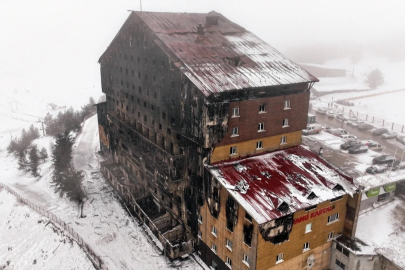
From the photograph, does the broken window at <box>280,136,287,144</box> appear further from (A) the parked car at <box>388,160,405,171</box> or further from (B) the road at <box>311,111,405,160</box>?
(B) the road at <box>311,111,405,160</box>

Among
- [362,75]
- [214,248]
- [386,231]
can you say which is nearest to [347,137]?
[386,231]

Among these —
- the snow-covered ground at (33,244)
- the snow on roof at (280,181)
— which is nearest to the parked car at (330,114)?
the snow on roof at (280,181)

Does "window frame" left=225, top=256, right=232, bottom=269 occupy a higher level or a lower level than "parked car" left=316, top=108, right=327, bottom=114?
lower

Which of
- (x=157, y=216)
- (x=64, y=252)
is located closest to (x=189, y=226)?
(x=157, y=216)

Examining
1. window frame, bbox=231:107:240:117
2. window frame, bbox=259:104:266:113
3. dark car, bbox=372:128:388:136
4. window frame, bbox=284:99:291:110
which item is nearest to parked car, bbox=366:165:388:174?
window frame, bbox=284:99:291:110

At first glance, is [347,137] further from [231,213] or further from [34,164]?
[34,164]

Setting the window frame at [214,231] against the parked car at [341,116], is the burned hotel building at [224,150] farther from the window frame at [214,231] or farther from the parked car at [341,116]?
the parked car at [341,116]

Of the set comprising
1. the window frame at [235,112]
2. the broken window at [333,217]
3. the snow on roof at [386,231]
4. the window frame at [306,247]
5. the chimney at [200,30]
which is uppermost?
the chimney at [200,30]
